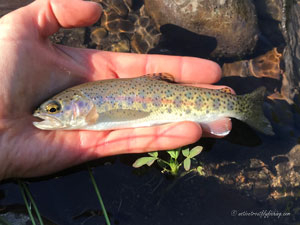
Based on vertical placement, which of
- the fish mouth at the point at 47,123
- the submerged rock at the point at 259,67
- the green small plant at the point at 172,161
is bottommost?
the green small plant at the point at 172,161

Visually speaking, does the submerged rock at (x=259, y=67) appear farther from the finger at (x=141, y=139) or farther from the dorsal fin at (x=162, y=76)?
the finger at (x=141, y=139)

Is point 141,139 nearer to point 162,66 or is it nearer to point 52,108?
point 52,108

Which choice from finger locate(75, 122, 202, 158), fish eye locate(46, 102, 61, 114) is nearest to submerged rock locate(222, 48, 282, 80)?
finger locate(75, 122, 202, 158)

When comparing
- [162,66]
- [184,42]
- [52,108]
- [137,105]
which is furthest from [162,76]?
[184,42]

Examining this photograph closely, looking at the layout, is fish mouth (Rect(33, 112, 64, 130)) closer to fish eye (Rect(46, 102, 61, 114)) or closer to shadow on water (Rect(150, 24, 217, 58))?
fish eye (Rect(46, 102, 61, 114))

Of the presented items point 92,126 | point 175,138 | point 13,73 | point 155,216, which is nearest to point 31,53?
point 13,73

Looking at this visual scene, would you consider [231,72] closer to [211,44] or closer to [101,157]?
[211,44]

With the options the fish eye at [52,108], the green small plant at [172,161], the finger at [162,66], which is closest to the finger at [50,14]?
the finger at [162,66]

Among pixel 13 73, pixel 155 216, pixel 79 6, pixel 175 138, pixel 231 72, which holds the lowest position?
pixel 155 216
